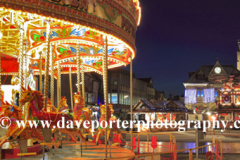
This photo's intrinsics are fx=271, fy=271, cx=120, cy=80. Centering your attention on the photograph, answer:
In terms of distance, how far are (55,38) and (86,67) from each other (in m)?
8.08

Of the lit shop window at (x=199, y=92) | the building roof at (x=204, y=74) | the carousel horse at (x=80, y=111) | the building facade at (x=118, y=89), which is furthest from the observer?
the building facade at (x=118, y=89)

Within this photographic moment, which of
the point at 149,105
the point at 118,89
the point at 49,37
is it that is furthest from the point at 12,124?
the point at 118,89

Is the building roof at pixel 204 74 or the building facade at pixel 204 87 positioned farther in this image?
the building roof at pixel 204 74

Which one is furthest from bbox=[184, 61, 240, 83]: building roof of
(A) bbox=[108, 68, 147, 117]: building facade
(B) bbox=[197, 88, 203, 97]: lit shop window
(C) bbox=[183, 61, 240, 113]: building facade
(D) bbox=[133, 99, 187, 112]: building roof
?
(D) bbox=[133, 99, 187, 112]: building roof

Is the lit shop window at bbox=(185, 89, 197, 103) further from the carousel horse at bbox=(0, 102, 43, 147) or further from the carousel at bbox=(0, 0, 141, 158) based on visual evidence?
the carousel horse at bbox=(0, 102, 43, 147)

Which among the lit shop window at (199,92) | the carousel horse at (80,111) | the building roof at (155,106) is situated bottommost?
the building roof at (155,106)

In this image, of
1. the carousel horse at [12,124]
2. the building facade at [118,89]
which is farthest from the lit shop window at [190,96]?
the carousel horse at [12,124]

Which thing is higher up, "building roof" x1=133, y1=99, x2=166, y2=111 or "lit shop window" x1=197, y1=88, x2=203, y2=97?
"lit shop window" x1=197, y1=88, x2=203, y2=97

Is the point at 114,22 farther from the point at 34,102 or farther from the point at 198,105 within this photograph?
the point at 198,105

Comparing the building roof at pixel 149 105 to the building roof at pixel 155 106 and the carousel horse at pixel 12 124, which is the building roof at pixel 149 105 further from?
the carousel horse at pixel 12 124

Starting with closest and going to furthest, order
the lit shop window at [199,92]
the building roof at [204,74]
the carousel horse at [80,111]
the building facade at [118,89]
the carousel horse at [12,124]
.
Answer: the carousel horse at [12,124] → the carousel horse at [80,111] → the lit shop window at [199,92] → the building roof at [204,74] → the building facade at [118,89]

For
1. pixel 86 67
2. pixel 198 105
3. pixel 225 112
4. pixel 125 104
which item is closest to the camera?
pixel 86 67

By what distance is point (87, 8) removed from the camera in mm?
7609

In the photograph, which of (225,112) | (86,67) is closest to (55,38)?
(86,67)
